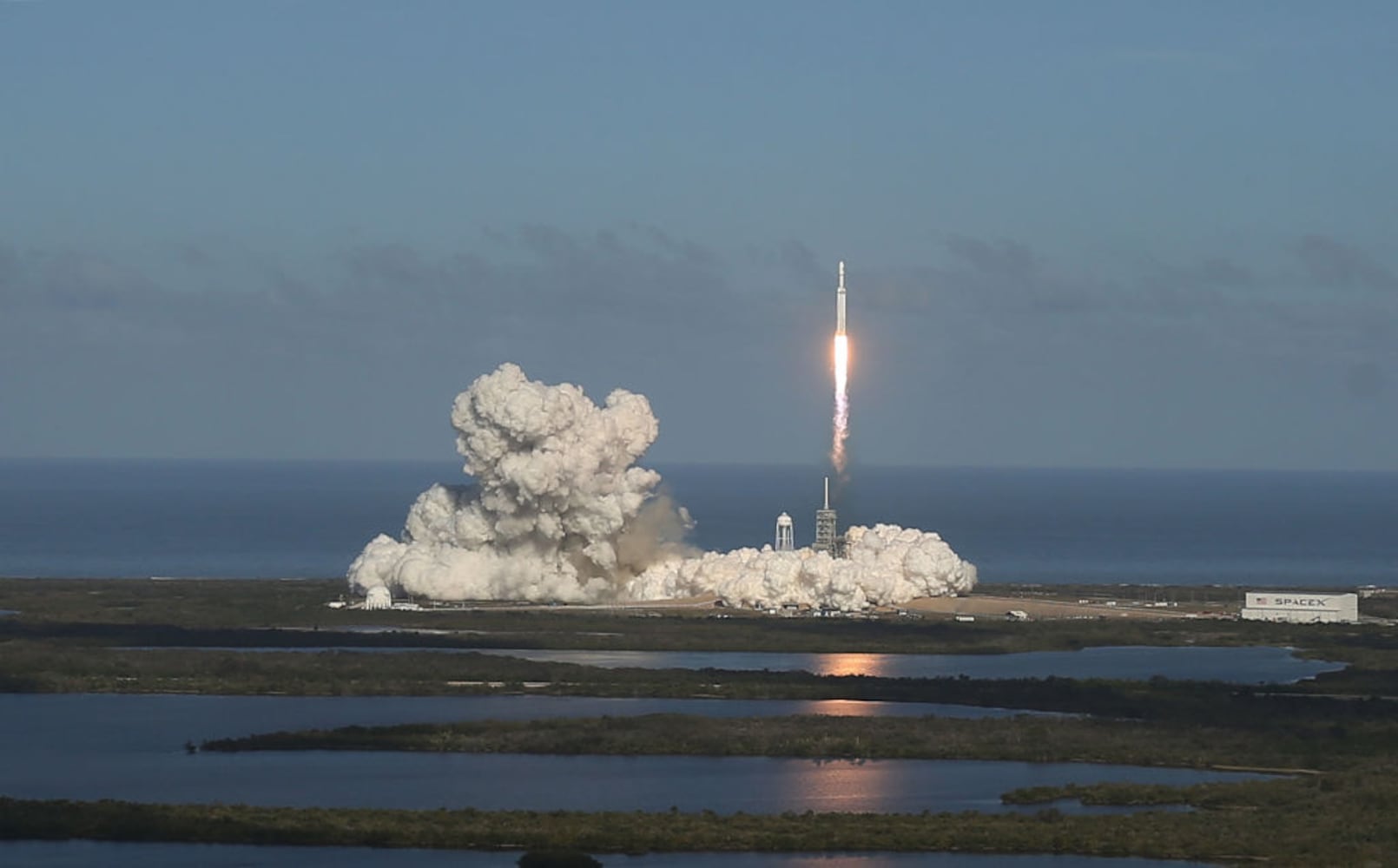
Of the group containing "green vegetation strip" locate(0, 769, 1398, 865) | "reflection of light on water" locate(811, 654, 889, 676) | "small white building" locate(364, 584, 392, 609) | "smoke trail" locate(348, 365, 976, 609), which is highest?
"smoke trail" locate(348, 365, 976, 609)

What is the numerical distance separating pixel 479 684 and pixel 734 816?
28295mm

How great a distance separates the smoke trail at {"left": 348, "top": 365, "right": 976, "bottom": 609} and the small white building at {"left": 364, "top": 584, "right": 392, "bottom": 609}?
1893mm

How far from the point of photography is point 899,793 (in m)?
67.7

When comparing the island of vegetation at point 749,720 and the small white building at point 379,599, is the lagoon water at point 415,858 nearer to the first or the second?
the island of vegetation at point 749,720

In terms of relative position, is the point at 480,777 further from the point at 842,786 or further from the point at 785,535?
the point at 785,535

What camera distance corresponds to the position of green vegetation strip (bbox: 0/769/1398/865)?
195 ft

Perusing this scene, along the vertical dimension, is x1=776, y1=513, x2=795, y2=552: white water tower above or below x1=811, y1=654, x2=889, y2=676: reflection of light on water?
above

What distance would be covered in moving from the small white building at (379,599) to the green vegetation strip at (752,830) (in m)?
55.5

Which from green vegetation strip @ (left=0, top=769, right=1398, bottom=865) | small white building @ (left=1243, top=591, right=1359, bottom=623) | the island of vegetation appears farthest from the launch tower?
green vegetation strip @ (left=0, top=769, right=1398, bottom=865)

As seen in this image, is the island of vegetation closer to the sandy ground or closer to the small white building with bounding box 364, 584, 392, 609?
the small white building with bounding box 364, 584, 392, 609

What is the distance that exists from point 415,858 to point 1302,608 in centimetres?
6994

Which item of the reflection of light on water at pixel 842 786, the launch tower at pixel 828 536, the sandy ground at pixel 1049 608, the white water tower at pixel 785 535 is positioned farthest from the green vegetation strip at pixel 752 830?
the white water tower at pixel 785 535

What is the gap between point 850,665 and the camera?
98.7 metres

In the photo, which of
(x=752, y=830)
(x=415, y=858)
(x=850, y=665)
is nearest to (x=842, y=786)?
(x=752, y=830)
